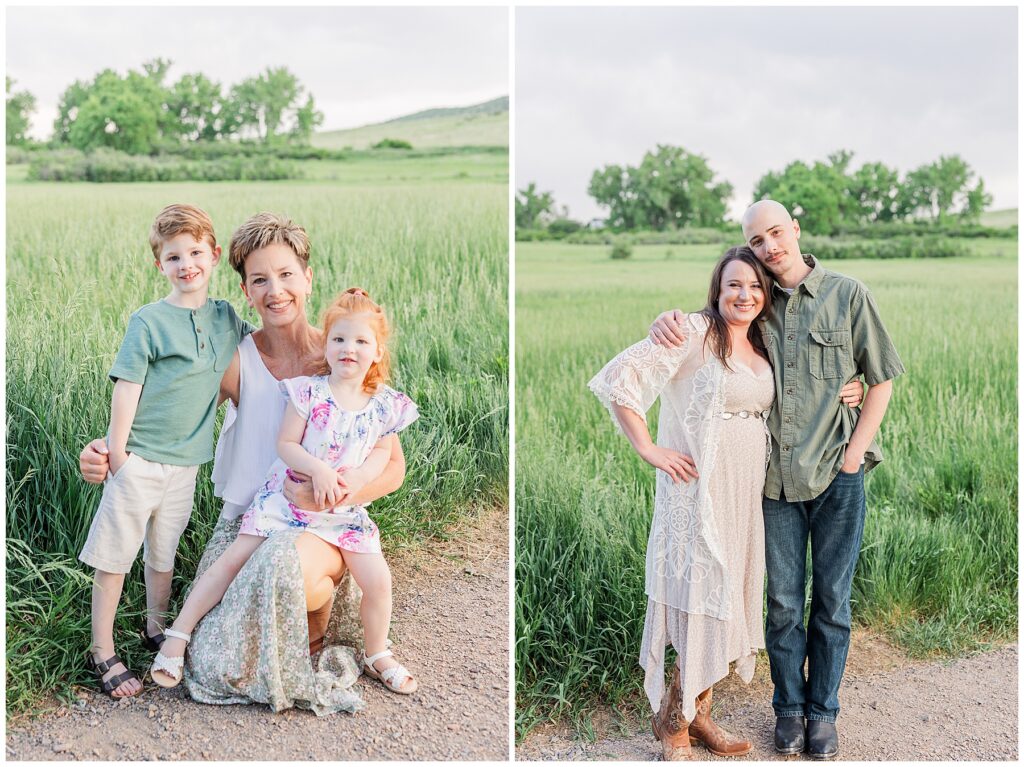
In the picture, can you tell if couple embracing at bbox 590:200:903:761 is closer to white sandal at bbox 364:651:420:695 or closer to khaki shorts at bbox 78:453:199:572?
white sandal at bbox 364:651:420:695

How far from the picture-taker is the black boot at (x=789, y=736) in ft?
10.2

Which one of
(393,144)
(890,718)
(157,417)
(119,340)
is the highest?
(393,144)

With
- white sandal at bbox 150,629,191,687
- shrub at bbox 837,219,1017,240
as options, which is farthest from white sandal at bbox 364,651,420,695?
shrub at bbox 837,219,1017,240

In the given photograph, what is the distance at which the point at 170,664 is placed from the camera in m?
3.00

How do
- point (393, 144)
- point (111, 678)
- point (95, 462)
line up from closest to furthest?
point (95, 462), point (111, 678), point (393, 144)

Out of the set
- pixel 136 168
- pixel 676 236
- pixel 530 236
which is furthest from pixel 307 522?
pixel 676 236

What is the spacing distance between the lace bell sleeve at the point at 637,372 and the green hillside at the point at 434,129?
17.1ft

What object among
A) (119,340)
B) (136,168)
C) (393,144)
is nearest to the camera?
(119,340)

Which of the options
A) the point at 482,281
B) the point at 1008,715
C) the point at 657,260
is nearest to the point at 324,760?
the point at 1008,715

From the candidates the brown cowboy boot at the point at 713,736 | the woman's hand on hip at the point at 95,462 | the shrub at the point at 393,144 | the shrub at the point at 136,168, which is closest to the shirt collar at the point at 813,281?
the brown cowboy boot at the point at 713,736

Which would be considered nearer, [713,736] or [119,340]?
[713,736]

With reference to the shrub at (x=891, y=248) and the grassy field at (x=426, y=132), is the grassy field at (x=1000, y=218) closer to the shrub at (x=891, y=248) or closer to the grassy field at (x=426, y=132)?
the shrub at (x=891, y=248)

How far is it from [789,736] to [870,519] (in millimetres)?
1314

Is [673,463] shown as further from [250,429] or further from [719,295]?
[250,429]
